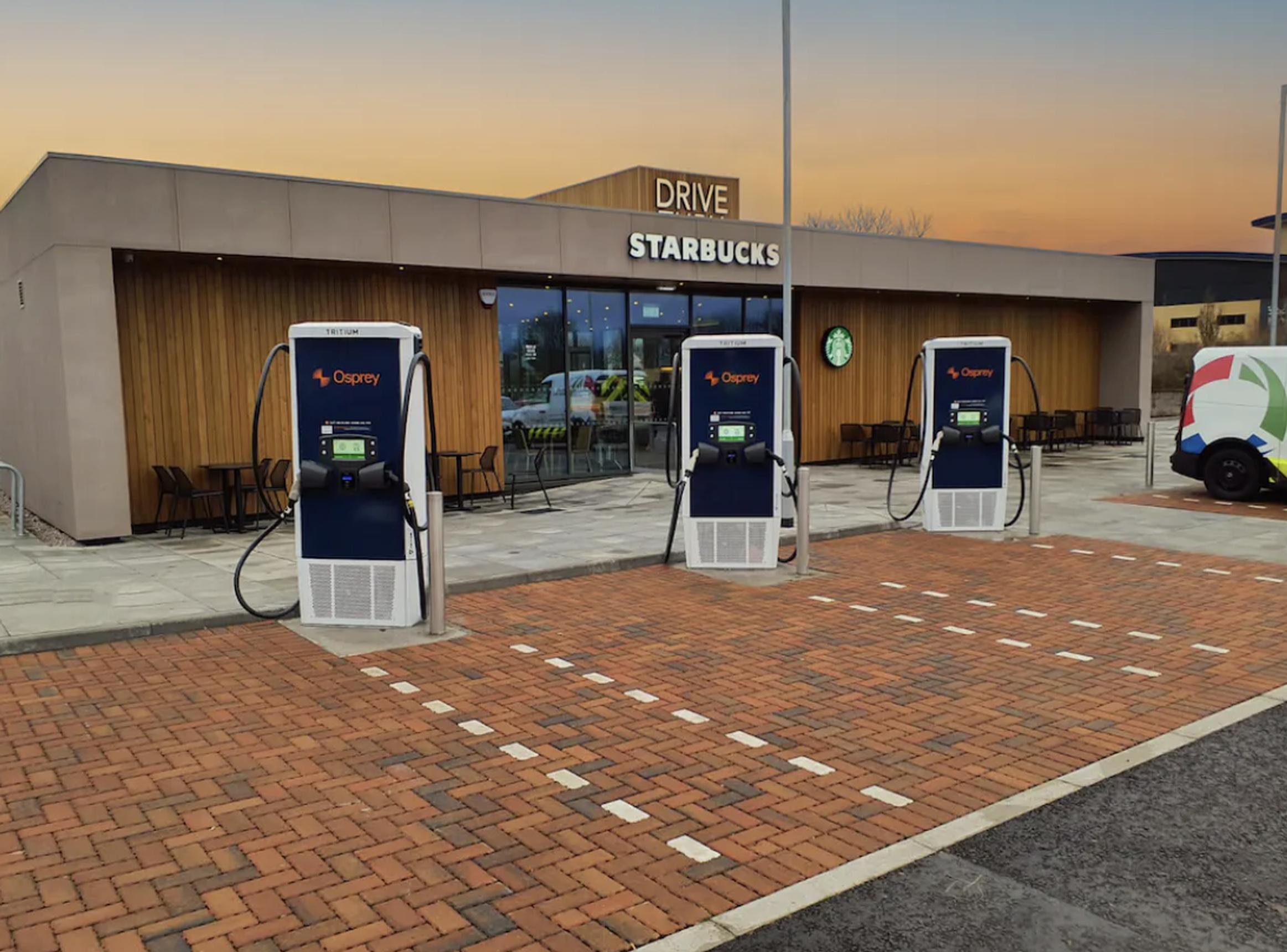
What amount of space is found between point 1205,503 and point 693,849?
13028 mm

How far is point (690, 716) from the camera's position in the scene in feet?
17.9

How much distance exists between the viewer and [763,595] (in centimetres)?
858

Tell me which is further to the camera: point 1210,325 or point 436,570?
point 1210,325

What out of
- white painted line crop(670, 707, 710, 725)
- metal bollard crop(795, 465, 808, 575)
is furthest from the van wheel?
→ white painted line crop(670, 707, 710, 725)

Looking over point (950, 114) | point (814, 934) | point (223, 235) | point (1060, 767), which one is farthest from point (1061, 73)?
point (814, 934)

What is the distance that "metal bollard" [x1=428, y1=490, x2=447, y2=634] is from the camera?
7.20 metres

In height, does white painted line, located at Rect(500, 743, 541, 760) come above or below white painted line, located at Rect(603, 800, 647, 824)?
above

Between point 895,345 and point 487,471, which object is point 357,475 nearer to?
point 487,471

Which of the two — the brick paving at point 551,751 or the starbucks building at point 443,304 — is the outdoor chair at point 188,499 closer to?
the starbucks building at point 443,304

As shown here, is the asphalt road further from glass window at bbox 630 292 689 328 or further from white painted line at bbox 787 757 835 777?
glass window at bbox 630 292 689 328

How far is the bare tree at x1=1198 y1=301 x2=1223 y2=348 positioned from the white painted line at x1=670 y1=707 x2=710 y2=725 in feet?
146

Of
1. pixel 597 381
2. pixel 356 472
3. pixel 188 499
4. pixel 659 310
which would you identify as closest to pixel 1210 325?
pixel 659 310

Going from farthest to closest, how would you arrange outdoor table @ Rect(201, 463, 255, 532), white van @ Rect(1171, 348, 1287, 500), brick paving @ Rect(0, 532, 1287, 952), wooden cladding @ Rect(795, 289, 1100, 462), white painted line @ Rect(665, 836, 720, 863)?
wooden cladding @ Rect(795, 289, 1100, 462)
white van @ Rect(1171, 348, 1287, 500)
outdoor table @ Rect(201, 463, 255, 532)
white painted line @ Rect(665, 836, 720, 863)
brick paving @ Rect(0, 532, 1287, 952)

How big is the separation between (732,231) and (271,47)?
7.68 meters
